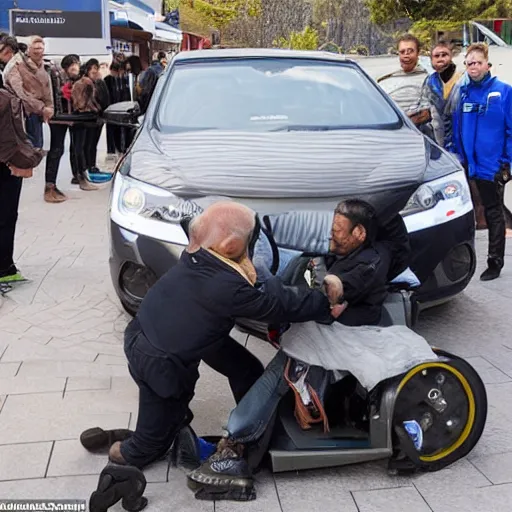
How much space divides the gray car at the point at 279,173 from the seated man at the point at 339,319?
487 millimetres

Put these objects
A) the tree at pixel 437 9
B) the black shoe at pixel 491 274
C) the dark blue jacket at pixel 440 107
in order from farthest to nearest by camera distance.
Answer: the tree at pixel 437 9
the dark blue jacket at pixel 440 107
the black shoe at pixel 491 274

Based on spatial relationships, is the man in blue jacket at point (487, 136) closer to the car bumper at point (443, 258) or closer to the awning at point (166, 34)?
the car bumper at point (443, 258)

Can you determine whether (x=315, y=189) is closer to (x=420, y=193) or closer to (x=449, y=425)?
(x=420, y=193)

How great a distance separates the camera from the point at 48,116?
7867 mm

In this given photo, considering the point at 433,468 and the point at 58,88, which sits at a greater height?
the point at 58,88

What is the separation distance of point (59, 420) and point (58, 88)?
6.43m

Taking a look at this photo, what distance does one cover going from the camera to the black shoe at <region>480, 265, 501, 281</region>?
5.68 meters

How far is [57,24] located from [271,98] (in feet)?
29.2

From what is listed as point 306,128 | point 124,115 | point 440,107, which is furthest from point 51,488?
point 440,107

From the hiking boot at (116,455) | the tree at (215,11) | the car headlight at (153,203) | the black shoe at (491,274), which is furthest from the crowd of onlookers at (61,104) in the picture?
the tree at (215,11)

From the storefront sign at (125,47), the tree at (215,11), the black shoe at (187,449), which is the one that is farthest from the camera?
the tree at (215,11)

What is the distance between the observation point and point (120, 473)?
2.73 m

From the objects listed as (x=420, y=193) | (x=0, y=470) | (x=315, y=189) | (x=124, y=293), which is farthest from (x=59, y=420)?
(x=420, y=193)

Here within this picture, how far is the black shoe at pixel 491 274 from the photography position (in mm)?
5676
